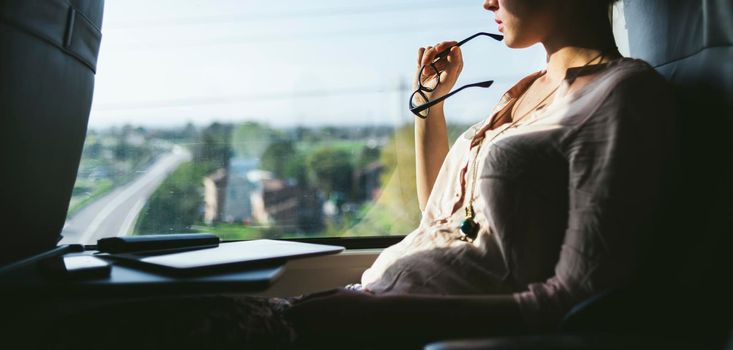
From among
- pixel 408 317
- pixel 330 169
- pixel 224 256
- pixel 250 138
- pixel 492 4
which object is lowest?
pixel 408 317

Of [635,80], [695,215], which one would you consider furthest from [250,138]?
[695,215]

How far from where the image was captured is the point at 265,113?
1.78 meters

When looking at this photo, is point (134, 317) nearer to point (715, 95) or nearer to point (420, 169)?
point (420, 169)

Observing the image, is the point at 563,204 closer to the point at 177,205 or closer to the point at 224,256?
the point at 224,256

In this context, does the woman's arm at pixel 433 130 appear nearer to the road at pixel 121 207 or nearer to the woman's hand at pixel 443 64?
the woman's hand at pixel 443 64

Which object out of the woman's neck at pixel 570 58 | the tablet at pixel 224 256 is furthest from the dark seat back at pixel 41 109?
the woman's neck at pixel 570 58

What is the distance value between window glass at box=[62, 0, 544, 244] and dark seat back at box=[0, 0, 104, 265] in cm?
35

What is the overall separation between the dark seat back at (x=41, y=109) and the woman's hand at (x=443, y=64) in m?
0.89

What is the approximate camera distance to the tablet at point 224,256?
897 millimetres

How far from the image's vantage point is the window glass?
5.75 ft

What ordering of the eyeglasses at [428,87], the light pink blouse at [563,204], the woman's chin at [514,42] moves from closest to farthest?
the light pink blouse at [563,204] < the woman's chin at [514,42] < the eyeglasses at [428,87]

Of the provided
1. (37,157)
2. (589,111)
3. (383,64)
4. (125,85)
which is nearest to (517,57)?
(383,64)

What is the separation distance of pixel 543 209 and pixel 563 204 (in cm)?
4

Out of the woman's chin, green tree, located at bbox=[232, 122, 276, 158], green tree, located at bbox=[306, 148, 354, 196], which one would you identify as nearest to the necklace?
the woman's chin
